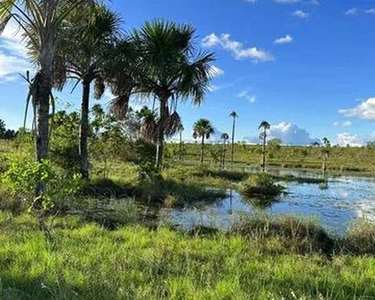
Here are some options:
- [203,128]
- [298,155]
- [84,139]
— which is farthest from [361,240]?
[298,155]

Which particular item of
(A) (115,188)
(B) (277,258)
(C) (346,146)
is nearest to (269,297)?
(B) (277,258)

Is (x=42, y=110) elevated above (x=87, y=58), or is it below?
below

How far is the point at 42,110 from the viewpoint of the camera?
13633 millimetres

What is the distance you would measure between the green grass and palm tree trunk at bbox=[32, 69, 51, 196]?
13.0 ft

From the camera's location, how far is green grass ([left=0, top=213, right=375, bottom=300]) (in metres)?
5.48

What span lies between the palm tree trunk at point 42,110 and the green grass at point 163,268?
3.96m

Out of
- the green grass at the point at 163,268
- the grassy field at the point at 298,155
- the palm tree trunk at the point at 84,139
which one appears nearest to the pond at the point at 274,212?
the green grass at the point at 163,268

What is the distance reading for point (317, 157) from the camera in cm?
10600

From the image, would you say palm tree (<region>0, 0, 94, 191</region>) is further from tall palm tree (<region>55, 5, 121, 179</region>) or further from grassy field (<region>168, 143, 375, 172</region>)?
grassy field (<region>168, 143, 375, 172</region>)

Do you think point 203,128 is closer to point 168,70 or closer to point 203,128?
point 203,128

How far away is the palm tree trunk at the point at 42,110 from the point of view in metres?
13.5

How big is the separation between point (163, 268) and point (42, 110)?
8.25 meters

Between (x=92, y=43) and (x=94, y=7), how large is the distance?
6378 mm

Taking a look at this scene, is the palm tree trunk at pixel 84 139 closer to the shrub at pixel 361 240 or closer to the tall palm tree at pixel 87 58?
the tall palm tree at pixel 87 58
